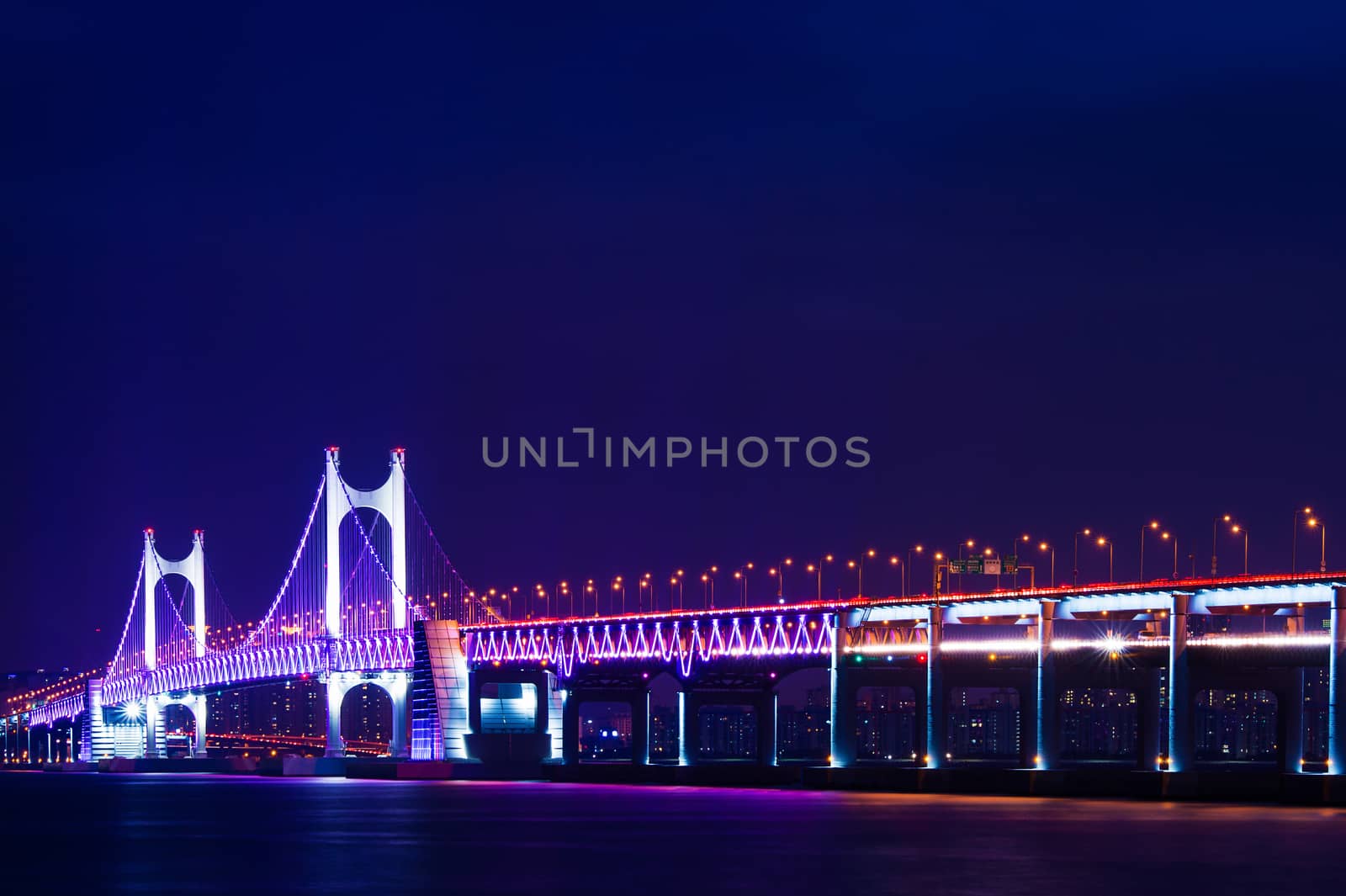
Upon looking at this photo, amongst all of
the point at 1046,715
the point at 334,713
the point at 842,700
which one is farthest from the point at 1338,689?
the point at 334,713

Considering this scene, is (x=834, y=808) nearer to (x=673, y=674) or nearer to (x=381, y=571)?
(x=673, y=674)

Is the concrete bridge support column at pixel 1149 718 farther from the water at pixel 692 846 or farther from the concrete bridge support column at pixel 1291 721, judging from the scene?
the water at pixel 692 846

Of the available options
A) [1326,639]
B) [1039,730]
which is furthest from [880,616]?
[1326,639]

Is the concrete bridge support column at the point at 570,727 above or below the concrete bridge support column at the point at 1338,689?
below

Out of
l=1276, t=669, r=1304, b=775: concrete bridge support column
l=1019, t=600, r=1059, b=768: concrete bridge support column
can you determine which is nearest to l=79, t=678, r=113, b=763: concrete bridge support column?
l=1276, t=669, r=1304, b=775: concrete bridge support column

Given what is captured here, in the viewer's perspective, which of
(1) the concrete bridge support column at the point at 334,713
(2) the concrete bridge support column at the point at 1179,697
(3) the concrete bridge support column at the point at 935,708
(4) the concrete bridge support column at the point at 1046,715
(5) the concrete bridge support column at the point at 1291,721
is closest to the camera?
(2) the concrete bridge support column at the point at 1179,697

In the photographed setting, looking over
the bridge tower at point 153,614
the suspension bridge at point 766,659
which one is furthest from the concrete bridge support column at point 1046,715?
the bridge tower at point 153,614

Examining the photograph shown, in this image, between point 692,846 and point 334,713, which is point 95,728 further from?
point 692,846
